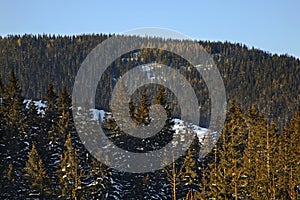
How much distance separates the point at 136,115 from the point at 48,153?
8763 mm

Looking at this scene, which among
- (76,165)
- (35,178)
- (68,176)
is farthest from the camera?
(35,178)

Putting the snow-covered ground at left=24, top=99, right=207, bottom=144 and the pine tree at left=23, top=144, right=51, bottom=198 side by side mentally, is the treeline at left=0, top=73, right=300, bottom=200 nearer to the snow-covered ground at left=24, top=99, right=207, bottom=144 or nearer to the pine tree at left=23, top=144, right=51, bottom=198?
the pine tree at left=23, top=144, right=51, bottom=198

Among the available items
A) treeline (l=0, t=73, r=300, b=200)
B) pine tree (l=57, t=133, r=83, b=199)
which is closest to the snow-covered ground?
treeline (l=0, t=73, r=300, b=200)

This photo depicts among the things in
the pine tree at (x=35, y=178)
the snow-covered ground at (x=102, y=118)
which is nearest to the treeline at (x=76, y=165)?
the pine tree at (x=35, y=178)

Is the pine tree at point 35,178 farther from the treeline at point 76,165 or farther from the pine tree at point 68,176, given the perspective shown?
the pine tree at point 68,176

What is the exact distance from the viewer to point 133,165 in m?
48.2

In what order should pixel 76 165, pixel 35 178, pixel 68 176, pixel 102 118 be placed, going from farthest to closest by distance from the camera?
pixel 102 118
pixel 35 178
pixel 68 176
pixel 76 165

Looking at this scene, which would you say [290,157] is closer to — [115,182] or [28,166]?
[115,182]

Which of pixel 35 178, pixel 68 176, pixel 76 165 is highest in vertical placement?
pixel 76 165

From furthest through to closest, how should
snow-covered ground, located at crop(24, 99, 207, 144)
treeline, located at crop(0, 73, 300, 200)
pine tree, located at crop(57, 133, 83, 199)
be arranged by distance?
snow-covered ground, located at crop(24, 99, 207, 144), treeline, located at crop(0, 73, 300, 200), pine tree, located at crop(57, 133, 83, 199)

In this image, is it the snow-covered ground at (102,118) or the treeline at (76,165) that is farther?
the snow-covered ground at (102,118)

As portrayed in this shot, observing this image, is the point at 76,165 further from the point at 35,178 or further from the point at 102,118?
the point at 102,118

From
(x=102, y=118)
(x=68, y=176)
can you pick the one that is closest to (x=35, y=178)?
(x=68, y=176)

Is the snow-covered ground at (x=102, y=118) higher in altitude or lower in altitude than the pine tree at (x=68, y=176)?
higher
